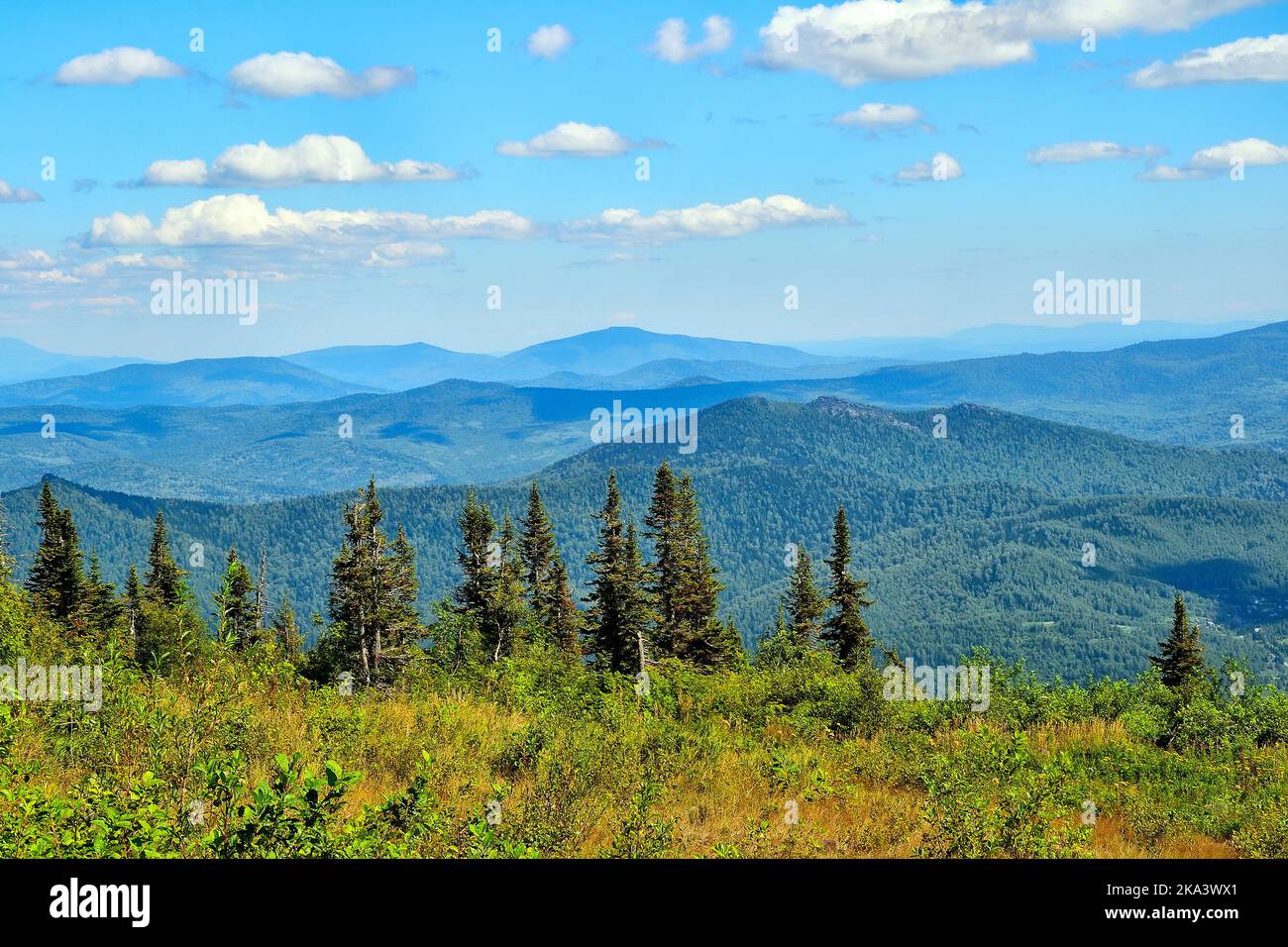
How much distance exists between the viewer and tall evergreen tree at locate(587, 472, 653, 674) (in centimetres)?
4188

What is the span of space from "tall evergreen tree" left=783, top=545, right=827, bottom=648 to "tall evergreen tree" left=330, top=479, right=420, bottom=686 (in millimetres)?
19089

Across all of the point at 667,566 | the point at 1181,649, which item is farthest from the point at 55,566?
the point at 1181,649

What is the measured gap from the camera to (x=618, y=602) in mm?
42250

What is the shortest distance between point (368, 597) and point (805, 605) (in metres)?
22.8

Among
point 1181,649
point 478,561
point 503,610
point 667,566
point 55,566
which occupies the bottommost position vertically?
point 1181,649

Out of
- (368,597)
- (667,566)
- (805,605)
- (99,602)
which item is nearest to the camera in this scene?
(368,597)

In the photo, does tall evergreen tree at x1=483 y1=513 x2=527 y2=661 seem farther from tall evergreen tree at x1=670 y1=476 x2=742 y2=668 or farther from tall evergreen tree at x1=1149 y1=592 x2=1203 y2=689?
tall evergreen tree at x1=1149 y1=592 x2=1203 y2=689

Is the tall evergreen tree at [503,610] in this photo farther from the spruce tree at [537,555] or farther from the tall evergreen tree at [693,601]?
the tall evergreen tree at [693,601]

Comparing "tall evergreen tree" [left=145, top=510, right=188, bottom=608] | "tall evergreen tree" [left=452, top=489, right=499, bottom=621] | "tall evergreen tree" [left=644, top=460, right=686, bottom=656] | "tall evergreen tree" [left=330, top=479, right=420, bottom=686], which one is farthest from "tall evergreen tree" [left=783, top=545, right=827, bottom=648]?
"tall evergreen tree" [left=145, top=510, right=188, bottom=608]

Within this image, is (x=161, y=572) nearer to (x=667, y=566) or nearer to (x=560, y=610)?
(x=560, y=610)

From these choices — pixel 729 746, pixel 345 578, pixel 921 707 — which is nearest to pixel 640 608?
pixel 345 578

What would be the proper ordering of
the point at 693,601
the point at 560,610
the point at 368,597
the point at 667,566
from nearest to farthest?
1. the point at 368,597
2. the point at 667,566
3. the point at 693,601
4. the point at 560,610
